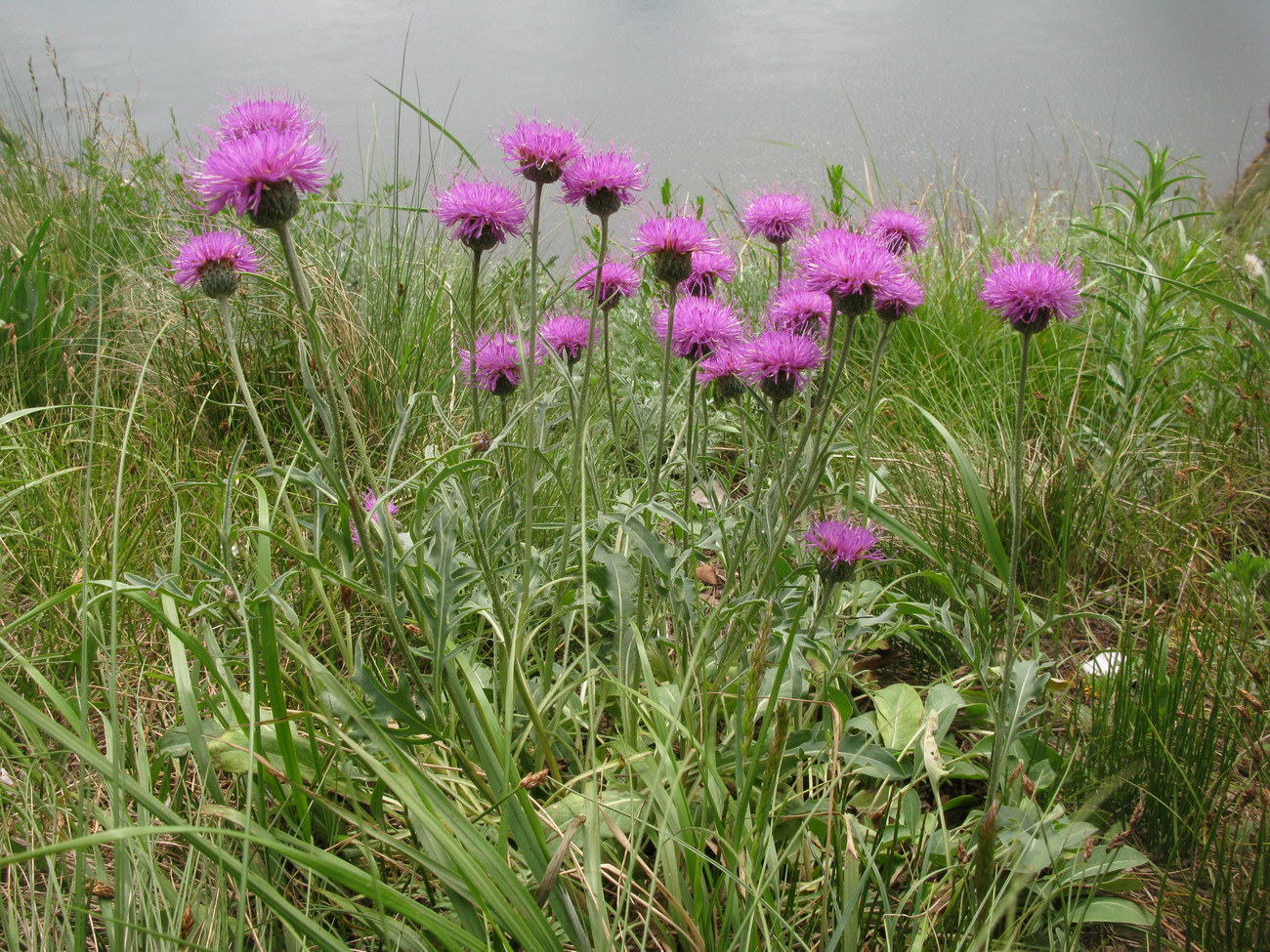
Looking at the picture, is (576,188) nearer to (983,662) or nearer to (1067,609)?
(983,662)

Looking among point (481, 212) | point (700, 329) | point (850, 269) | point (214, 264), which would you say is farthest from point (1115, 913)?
point (214, 264)

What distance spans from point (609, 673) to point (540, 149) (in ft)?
2.61

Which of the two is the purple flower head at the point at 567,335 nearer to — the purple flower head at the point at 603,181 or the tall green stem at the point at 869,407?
the purple flower head at the point at 603,181

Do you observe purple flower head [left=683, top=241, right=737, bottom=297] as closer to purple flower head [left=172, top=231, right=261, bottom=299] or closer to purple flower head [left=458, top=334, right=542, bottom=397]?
purple flower head [left=458, top=334, right=542, bottom=397]

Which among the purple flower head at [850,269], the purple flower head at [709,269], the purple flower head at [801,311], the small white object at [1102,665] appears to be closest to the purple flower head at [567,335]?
the purple flower head at [709,269]

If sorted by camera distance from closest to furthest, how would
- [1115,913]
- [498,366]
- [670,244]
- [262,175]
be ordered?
[262,175] → [1115,913] → [670,244] → [498,366]

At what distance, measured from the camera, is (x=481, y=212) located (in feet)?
4.17

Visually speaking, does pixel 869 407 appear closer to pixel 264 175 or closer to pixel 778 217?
pixel 778 217

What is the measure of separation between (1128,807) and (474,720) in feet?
3.20

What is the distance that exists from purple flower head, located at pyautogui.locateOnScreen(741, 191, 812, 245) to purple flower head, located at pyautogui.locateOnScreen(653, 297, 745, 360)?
6.6 inches

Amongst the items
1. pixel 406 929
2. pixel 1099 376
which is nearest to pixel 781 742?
pixel 406 929

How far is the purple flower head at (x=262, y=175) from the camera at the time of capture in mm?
931

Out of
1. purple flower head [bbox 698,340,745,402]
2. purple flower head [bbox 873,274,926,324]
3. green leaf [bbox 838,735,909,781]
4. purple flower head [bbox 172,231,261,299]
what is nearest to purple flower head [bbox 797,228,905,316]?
purple flower head [bbox 873,274,926,324]

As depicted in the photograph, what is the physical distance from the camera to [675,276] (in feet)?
4.57
